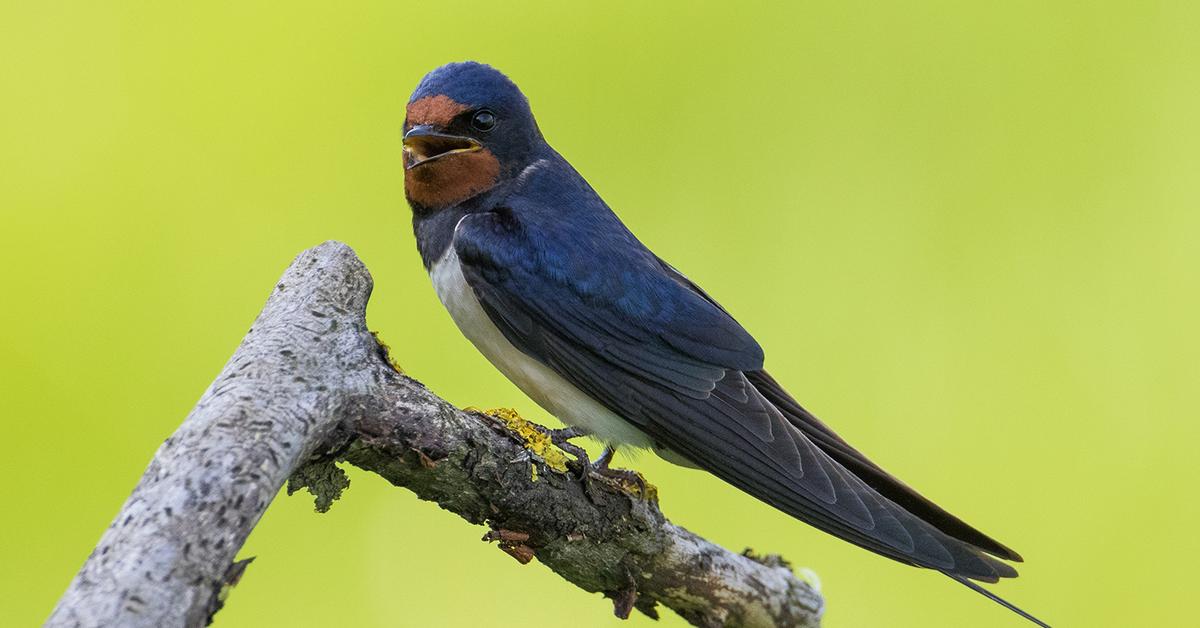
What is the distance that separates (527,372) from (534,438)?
11.6 inches

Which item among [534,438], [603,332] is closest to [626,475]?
[534,438]

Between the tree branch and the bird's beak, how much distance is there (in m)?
0.37

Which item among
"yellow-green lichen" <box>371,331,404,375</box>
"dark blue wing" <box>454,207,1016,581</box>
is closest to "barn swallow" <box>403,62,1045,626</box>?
"dark blue wing" <box>454,207,1016,581</box>

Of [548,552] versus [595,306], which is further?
[595,306]

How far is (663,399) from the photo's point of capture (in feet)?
5.86

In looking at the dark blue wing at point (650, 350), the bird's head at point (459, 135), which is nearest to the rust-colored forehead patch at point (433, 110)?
the bird's head at point (459, 135)

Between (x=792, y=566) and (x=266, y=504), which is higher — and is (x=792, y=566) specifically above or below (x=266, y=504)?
above

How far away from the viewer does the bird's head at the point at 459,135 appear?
188cm

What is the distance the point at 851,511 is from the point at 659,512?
10.1 inches

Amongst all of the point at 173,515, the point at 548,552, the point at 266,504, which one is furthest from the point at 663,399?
the point at 173,515

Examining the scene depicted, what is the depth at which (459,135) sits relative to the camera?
6.31 feet

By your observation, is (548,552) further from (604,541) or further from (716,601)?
(716,601)

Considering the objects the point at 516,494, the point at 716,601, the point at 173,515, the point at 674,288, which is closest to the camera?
the point at 173,515

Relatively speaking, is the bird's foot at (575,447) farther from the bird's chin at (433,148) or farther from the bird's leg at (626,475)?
the bird's chin at (433,148)
